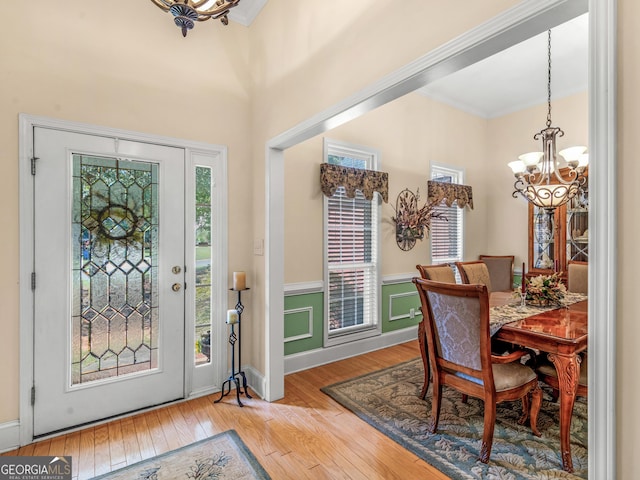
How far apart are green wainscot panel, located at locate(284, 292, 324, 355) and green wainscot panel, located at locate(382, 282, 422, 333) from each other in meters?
0.97

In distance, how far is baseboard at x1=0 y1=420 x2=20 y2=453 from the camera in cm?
219

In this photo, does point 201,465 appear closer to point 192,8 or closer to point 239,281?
point 239,281

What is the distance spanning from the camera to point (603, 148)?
38.7 inches

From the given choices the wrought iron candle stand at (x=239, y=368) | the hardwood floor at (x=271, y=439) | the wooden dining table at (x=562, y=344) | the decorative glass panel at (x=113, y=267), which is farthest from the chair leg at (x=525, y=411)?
the decorative glass panel at (x=113, y=267)

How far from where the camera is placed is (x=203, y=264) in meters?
2.96

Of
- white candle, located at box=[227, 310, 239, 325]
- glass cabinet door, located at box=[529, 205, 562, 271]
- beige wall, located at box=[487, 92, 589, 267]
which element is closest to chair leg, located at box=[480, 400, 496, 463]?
white candle, located at box=[227, 310, 239, 325]

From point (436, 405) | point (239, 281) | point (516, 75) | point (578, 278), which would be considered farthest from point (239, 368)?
point (516, 75)

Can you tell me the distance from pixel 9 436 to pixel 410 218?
417cm

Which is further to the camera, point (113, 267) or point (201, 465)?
point (113, 267)

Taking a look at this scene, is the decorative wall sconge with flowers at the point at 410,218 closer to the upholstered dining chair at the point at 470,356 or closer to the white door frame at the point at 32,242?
the upholstered dining chair at the point at 470,356

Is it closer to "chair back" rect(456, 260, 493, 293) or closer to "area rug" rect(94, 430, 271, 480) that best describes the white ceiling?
"chair back" rect(456, 260, 493, 293)

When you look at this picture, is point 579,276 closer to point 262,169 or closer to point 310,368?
point 310,368

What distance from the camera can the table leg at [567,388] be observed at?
197cm

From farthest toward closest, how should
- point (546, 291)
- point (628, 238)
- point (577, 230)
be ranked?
1. point (577, 230)
2. point (546, 291)
3. point (628, 238)
